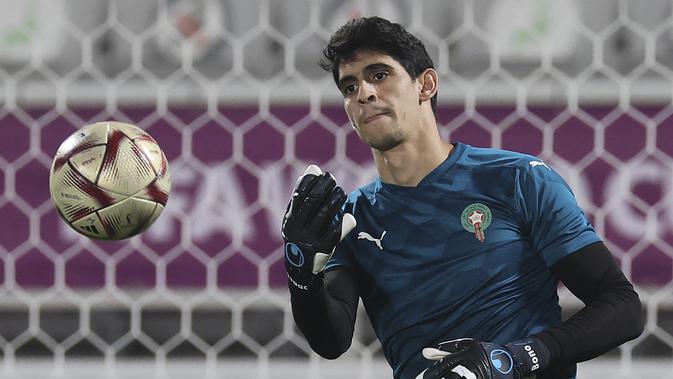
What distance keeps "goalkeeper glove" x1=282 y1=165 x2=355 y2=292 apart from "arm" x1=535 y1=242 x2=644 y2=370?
36 cm

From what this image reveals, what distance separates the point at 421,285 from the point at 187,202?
1.22 meters

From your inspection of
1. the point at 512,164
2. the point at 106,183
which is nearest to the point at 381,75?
the point at 512,164

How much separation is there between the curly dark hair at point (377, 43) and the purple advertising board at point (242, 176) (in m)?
1.00

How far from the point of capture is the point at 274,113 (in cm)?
280

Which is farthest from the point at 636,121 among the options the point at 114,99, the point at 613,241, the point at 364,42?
the point at 114,99

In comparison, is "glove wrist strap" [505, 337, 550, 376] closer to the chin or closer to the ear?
the chin

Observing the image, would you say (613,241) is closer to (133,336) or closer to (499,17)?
(499,17)

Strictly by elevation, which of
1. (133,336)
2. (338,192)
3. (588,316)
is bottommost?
(133,336)

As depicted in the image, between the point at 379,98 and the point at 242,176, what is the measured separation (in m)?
1.14

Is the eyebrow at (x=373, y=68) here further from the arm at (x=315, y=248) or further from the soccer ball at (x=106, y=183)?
the soccer ball at (x=106, y=183)

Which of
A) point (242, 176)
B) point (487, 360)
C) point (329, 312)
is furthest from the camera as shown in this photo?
point (242, 176)

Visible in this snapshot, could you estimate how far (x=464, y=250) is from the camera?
66.3 inches

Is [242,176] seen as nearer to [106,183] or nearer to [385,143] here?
[106,183]

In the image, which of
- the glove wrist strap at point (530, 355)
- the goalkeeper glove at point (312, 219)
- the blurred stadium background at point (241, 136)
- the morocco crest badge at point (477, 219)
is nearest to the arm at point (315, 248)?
the goalkeeper glove at point (312, 219)
